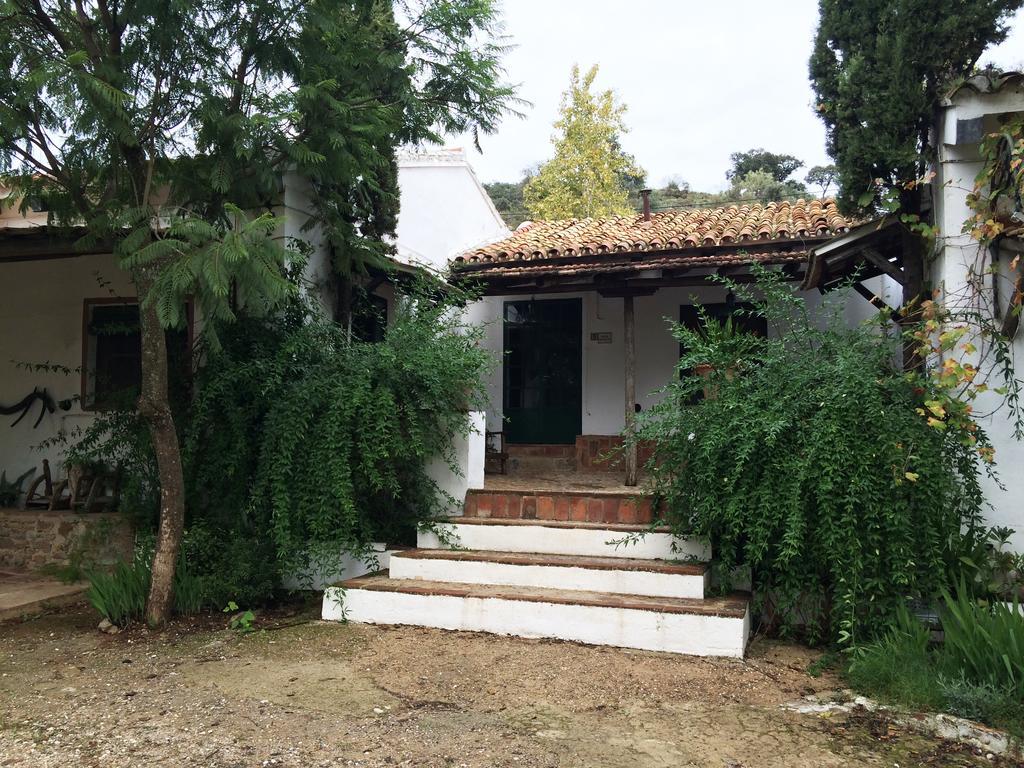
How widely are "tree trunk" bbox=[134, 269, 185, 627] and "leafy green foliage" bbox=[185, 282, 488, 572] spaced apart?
1.52 feet

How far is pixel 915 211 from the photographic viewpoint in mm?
5906

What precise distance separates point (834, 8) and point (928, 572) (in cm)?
413

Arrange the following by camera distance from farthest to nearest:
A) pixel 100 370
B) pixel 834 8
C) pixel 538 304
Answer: pixel 538 304 < pixel 100 370 < pixel 834 8

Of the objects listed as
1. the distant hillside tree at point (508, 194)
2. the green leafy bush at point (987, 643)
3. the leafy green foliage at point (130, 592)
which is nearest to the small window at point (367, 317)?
the leafy green foliage at point (130, 592)

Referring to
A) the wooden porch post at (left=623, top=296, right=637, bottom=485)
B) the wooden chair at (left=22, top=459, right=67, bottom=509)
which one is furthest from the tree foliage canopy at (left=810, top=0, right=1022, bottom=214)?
the wooden chair at (left=22, top=459, right=67, bottom=509)

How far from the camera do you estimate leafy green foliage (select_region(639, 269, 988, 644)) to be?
443cm

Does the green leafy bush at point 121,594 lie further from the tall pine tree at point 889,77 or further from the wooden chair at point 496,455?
the tall pine tree at point 889,77

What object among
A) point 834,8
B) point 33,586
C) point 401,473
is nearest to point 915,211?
point 834,8

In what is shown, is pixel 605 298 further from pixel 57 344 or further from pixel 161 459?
pixel 57 344

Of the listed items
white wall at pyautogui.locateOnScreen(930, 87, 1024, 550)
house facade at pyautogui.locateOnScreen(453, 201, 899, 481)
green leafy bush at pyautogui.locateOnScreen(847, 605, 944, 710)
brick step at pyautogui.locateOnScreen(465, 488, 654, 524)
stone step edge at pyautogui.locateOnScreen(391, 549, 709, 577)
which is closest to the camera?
green leafy bush at pyautogui.locateOnScreen(847, 605, 944, 710)

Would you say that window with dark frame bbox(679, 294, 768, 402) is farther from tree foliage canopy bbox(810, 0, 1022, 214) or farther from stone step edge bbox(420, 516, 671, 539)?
stone step edge bbox(420, 516, 671, 539)

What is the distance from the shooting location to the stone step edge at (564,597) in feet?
15.5

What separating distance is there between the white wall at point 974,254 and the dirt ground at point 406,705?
1.71 meters

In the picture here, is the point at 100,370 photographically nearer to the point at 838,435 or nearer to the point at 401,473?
the point at 401,473
